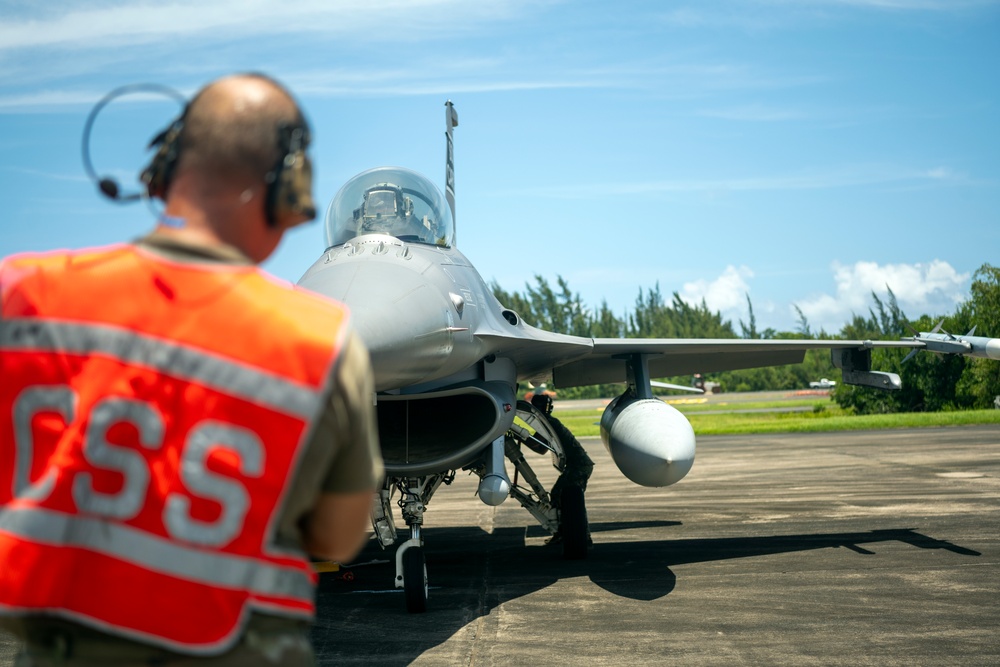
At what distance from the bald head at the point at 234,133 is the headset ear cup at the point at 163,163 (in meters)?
0.05

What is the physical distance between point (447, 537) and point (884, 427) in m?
22.9

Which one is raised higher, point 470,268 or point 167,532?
point 470,268

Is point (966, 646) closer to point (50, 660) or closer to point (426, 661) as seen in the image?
point (426, 661)

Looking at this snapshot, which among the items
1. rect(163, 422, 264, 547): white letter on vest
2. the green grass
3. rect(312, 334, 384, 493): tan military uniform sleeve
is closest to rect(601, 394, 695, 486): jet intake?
rect(312, 334, 384, 493): tan military uniform sleeve

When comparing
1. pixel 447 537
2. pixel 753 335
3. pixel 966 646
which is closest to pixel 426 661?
pixel 966 646

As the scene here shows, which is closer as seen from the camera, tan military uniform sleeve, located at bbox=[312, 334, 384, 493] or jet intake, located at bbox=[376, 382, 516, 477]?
tan military uniform sleeve, located at bbox=[312, 334, 384, 493]

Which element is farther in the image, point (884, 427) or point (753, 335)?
point (753, 335)

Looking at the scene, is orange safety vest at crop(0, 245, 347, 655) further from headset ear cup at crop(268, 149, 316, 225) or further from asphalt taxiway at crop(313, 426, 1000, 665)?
asphalt taxiway at crop(313, 426, 1000, 665)

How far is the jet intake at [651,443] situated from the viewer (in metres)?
8.96

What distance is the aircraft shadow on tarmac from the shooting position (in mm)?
6980

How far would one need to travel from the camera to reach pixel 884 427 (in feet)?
104

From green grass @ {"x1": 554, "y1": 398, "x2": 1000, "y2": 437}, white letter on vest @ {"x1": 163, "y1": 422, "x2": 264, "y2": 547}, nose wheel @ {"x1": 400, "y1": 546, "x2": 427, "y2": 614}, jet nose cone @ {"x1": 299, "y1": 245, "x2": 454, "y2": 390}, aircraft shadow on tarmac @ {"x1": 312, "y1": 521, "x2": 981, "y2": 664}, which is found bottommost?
green grass @ {"x1": 554, "y1": 398, "x2": 1000, "y2": 437}

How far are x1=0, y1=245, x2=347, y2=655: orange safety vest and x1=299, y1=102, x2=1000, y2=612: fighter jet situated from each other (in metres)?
4.10

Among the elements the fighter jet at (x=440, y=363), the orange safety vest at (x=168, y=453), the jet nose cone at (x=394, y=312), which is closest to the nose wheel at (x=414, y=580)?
the fighter jet at (x=440, y=363)
